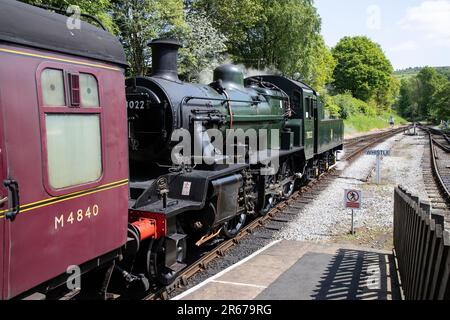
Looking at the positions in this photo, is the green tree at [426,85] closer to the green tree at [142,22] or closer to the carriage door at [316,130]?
the green tree at [142,22]

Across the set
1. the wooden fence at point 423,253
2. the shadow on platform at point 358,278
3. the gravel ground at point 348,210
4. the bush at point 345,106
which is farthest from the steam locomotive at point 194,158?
the bush at point 345,106

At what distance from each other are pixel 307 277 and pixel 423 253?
237cm

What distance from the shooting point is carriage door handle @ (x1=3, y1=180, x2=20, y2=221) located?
3.28 meters

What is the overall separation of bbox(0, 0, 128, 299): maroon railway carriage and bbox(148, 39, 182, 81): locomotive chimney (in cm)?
320

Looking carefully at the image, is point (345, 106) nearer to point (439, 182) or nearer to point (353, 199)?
point (439, 182)

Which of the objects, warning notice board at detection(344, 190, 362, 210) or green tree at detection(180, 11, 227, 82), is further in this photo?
green tree at detection(180, 11, 227, 82)

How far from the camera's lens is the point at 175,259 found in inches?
245

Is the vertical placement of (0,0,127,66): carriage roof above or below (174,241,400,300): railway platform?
above

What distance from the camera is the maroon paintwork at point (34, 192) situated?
3307 millimetres

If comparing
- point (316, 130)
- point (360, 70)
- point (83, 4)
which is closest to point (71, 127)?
point (83, 4)

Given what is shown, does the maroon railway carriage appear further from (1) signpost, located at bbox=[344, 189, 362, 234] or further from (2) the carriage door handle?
(1) signpost, located at bbox=[344, 189, 362, 234]

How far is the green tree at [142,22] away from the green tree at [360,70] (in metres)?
53.9

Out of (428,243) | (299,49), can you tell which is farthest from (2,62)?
(299,49)

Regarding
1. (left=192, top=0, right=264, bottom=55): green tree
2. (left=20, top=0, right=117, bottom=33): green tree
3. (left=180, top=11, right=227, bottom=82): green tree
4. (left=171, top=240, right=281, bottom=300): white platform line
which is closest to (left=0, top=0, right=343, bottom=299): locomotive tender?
(left=171, top=240, right=281, bottom=300): white platform line
